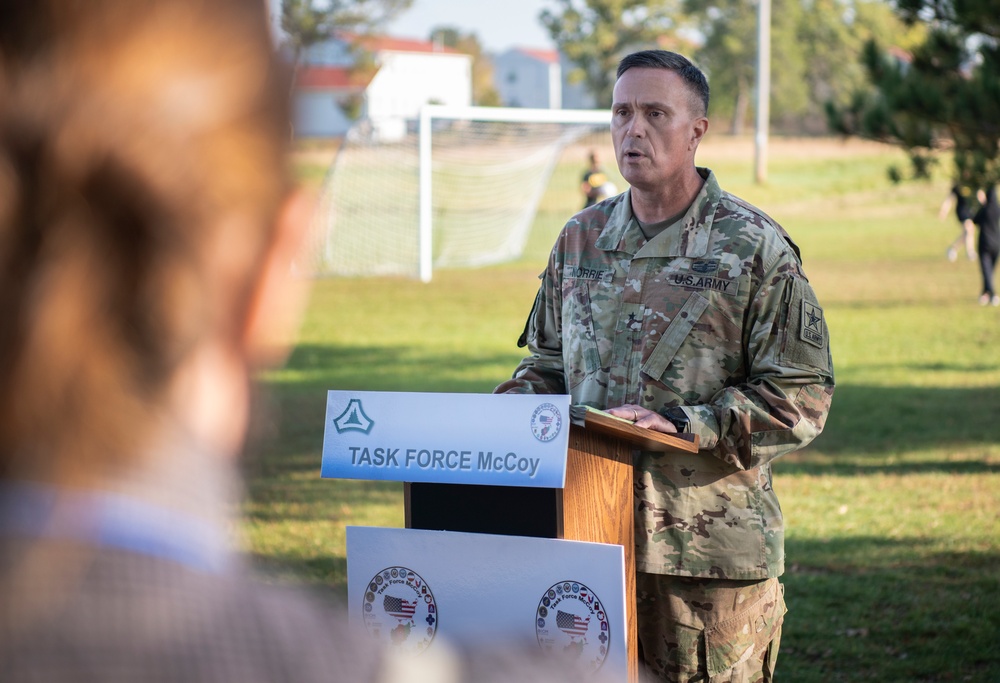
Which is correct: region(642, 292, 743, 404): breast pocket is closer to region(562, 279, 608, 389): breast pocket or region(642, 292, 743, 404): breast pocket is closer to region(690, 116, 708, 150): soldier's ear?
region(562, 279, 608, 389): breast pocket

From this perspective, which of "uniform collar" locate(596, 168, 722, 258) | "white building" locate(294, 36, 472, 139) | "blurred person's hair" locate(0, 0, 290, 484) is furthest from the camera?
"white building" locate(294, 36, 472, 139)

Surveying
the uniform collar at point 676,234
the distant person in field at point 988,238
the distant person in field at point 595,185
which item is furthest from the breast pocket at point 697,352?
the distant person in field at point 595,185

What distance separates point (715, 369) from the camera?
10.6ft

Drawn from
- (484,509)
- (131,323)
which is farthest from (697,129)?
(131,323)

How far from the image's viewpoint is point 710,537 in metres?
3.19

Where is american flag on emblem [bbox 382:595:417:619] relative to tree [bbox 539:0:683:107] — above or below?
below

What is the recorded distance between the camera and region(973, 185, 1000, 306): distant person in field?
1784cm

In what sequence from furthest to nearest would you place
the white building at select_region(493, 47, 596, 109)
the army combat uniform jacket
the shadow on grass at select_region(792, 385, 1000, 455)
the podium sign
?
the white building at select_region(493, 47, 596, 109), the shadow on grass at select_region(792, 385, 1000, 455), the army combat uniform jacket, the podium sign

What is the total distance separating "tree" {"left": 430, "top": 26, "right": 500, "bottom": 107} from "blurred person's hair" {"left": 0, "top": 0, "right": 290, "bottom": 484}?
7944 centimetres

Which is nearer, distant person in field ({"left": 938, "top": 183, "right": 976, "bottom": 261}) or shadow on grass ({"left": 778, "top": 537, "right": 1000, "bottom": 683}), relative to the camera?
shadow on grass ({"left": 778, "top": 537, "right": 1000, "bottom": 683})

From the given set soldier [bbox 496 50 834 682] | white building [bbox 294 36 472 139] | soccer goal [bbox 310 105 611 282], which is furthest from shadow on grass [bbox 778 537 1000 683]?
white building [bbox 294 36 472 139]

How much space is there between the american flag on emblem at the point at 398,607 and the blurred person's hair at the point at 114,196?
2.14 m

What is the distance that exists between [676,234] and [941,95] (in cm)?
498

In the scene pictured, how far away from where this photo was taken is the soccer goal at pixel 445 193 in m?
24.3
